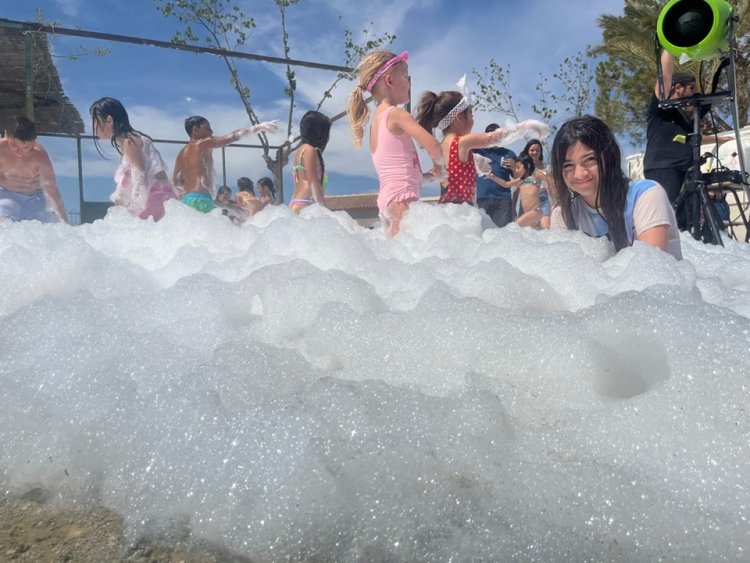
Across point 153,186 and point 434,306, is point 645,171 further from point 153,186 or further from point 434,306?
point 153,186

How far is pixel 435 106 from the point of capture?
3645mm

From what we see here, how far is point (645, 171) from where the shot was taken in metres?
3.90

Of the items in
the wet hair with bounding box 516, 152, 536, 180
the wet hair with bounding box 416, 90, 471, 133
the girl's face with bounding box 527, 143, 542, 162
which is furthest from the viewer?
the girl's face with bounding box 527, 143, 542, 162

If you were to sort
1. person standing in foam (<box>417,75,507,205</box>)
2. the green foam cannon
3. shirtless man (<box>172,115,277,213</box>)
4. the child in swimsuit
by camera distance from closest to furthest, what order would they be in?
the green foam cannon, person standing in foam (<box>417,75,507,205</box>), the child in swimsuit, shirtless man (<box>172,115,277,213</box>)

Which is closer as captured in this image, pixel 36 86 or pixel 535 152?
pixel 535 152

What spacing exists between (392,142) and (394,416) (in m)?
2.46

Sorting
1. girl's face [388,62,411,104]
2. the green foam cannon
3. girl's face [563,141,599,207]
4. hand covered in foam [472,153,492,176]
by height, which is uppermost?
the green foam cannon

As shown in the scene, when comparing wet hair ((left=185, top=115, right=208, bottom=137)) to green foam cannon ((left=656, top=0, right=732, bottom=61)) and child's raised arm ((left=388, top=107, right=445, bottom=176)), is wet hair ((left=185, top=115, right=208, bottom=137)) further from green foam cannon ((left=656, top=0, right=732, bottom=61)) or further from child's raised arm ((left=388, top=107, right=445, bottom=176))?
green foam cannon ((left=656, top=0, right=732, bottom=61))

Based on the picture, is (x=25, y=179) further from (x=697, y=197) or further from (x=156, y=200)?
(x=697, y=197)

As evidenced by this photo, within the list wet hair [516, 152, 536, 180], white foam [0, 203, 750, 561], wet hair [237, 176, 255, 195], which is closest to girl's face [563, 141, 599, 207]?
white foam [0, 203, 750, 561]

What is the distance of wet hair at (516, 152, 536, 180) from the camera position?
5461mm

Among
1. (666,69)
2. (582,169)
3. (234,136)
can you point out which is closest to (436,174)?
(582,169)

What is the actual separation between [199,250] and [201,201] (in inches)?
91.0

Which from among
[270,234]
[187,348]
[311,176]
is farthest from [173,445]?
[311,176]
